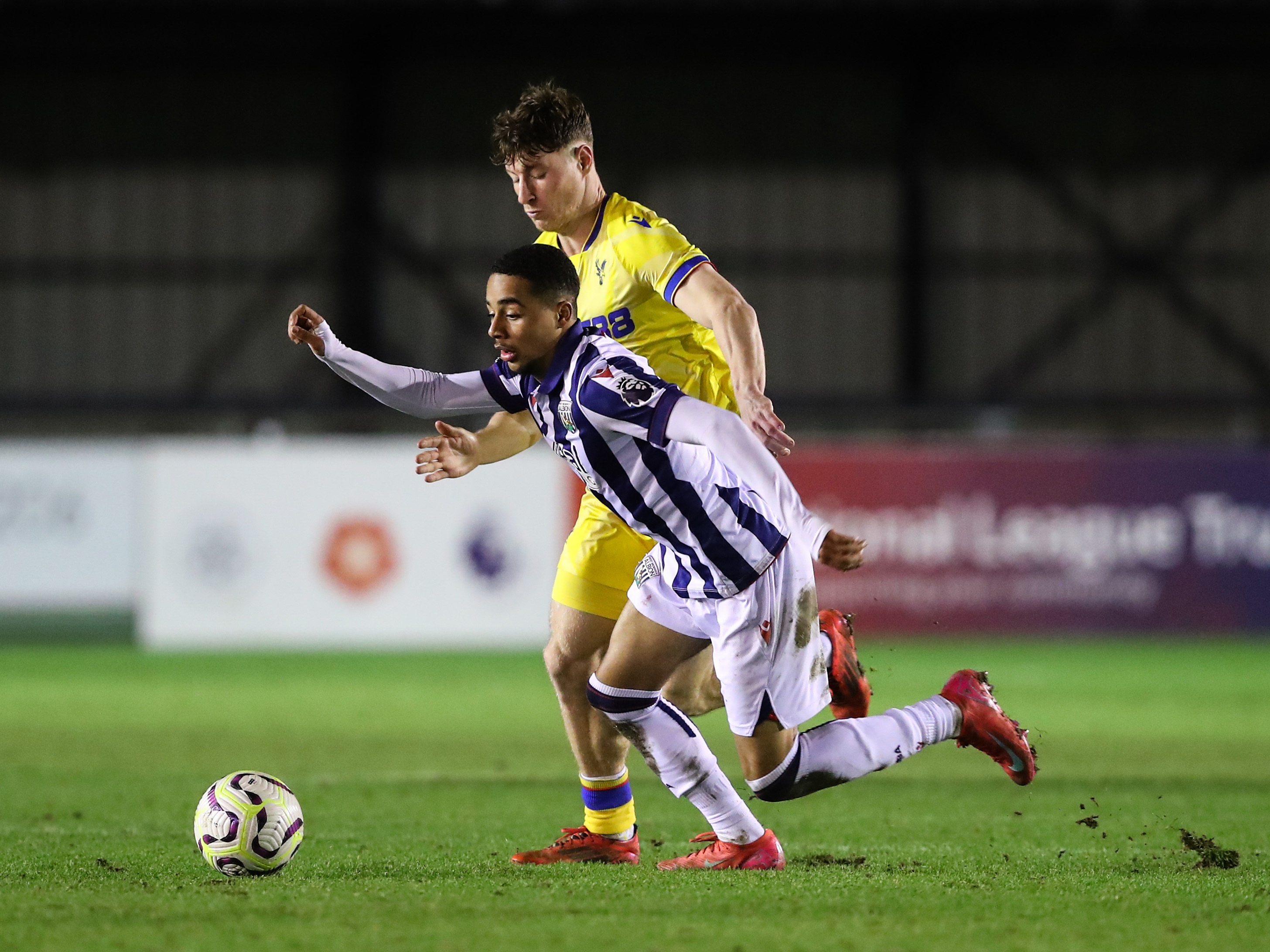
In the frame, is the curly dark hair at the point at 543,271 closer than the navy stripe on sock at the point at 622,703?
Yes

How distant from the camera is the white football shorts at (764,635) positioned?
4895mm

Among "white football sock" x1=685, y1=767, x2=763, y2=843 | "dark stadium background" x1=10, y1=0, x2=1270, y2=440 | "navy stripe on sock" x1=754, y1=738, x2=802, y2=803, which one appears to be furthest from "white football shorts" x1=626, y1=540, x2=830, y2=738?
"dark stadium background" x1=10, y1=0, x2=1270, y2=440

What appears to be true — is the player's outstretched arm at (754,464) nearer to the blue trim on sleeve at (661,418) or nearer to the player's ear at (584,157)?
the blue trim on sleeve at (661,418)

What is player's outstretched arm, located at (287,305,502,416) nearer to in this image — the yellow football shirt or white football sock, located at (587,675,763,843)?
A: the yellow football shirt

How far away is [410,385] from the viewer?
5371 millimetres

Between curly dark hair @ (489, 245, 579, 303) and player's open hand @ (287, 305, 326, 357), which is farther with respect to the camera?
player's open hand @ (287, 305, 326, 357)

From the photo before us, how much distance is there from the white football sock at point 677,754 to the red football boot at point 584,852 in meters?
0.39

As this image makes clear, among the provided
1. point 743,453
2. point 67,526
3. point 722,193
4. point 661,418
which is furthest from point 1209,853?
point 722,193

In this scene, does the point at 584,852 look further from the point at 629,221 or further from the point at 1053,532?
the point at 1053,532

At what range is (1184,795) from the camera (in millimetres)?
7281

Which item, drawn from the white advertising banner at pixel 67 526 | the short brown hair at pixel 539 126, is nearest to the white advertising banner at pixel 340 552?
the white advertising banner at pixel 67 526

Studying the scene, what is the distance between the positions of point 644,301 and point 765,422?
2.81ft

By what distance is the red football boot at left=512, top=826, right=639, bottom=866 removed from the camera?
534 cm

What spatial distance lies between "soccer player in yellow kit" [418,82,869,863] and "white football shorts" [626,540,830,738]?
0.41 metres
